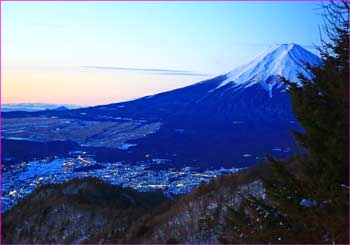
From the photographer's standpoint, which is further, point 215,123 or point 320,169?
point 215,123

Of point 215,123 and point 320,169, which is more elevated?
point 320,169

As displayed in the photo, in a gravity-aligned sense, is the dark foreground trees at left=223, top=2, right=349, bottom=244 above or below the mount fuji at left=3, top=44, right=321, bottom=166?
above

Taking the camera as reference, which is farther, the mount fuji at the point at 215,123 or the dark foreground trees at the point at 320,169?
the mount fuji at the point at 215,123

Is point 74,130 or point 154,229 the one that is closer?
point 154,229

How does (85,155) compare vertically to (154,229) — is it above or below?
below

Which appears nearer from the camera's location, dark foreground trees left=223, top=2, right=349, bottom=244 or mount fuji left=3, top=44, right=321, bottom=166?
dark foreground trees left=223, top=2, right=349, bottom=244

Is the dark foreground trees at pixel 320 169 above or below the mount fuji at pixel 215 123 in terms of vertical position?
above

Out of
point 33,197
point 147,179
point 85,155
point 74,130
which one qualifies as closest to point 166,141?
point 85,155

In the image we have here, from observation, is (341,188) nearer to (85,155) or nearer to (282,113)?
(85,155)
